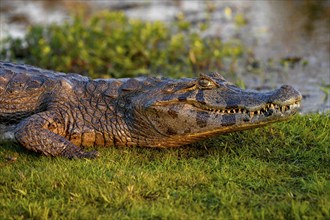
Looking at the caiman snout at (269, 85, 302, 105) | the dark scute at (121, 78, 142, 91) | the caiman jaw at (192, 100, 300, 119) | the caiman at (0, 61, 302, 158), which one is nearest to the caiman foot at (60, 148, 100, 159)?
the caiman at (0, 61, 302, 158)

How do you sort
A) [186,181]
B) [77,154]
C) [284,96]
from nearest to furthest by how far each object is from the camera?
[186,181] → [284,96] → [77,154]

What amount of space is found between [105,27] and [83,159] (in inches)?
248

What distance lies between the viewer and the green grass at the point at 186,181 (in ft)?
12.8

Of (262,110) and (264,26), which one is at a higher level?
(262,110)

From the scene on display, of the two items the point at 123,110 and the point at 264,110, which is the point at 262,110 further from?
the point at 123,110

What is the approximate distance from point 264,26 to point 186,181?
26.5ft

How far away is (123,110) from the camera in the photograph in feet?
17.4

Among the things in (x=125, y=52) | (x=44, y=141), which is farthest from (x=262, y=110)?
(x=125, y=52)

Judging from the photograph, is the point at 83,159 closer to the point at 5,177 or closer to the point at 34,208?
the point at 5,177

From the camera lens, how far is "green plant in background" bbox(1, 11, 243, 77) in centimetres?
918

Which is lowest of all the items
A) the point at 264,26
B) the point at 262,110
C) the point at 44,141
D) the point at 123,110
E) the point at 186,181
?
the point at 264,26

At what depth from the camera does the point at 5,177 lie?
452 cm

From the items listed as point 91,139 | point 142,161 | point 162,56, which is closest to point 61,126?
point 91,139

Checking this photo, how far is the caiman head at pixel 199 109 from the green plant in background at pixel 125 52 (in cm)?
369
